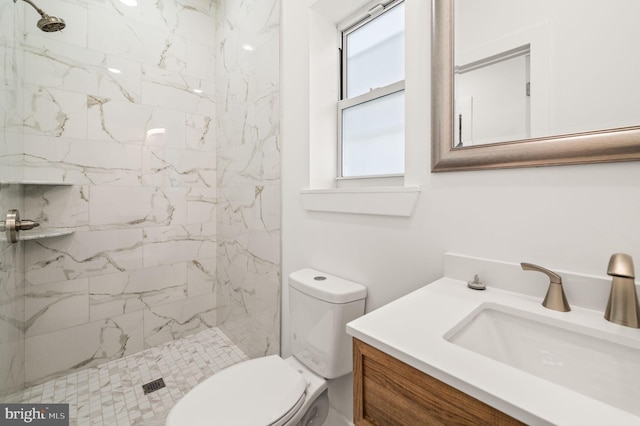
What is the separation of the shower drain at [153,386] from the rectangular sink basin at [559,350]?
1.78 meters

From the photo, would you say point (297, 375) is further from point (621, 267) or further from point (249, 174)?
point (249, 174)

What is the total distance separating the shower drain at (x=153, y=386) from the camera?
1609mm

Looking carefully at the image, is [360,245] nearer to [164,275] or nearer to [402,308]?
[402,308]

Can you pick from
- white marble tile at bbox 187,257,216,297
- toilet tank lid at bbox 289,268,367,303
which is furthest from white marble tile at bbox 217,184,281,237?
toilet tank lid at bbox 289,268,367,303

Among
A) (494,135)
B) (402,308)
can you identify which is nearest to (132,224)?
(402,308)

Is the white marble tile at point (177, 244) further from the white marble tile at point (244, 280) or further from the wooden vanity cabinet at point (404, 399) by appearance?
the wooden vanity cabinet at point (404, 399)

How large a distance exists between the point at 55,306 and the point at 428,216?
2.20m

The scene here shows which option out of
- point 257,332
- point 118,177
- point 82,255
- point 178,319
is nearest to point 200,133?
point 118,177

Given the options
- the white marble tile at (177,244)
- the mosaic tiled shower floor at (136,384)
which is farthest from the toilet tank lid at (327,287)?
the white marble tile at (177,244)

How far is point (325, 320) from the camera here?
109cm

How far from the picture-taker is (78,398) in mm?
1534

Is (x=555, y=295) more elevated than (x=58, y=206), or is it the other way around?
(x=58, y=206)

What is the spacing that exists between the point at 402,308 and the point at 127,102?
2.17m

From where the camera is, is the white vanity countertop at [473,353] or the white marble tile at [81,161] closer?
the white vanity countertop at [473,353]
